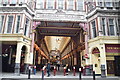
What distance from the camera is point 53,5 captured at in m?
18.2

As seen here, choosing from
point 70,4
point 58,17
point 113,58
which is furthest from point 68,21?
point 113,58

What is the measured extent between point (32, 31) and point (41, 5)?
4.54 metres

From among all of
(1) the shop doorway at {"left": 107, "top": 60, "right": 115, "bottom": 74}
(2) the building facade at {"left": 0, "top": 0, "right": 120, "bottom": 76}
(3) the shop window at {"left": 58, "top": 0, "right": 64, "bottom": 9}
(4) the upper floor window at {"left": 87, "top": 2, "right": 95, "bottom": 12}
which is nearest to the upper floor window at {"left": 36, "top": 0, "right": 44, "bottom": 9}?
(2) the building facade at {"left": 0, "top": 0, "right": 120, "bottom": 76}

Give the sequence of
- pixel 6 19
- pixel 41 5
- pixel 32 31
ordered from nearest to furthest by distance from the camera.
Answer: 1. pixel 6 19
2. pixel 32 31
3. pixel 41 5

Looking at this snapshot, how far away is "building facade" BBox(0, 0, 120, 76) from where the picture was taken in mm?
14336

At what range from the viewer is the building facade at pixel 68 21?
47.0 ft

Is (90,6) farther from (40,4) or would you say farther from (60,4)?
(40,4)

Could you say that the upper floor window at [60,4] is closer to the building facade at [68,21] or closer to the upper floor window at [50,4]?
the building facade at [68,21]

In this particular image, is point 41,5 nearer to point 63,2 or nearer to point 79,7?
point 63,2

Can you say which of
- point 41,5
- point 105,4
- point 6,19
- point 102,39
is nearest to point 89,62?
point 102,39

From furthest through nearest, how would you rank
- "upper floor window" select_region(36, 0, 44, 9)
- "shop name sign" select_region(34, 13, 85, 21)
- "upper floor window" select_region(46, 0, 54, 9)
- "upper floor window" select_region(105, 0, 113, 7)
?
"upper floor window" select_region(46, 0, 54, 9)
"upper floor window" select_region(36, 0, 44, 9)
"shop name sign" select_region(34, 13, 85, 21)
"upper floor window" select_region(105, 0, 113, 7)

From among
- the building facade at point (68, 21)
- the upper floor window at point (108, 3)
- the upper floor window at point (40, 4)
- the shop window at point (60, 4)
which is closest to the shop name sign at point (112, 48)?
the building facade at point (68, 21)

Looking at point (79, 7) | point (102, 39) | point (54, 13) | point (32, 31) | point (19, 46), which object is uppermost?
point (79, 7)

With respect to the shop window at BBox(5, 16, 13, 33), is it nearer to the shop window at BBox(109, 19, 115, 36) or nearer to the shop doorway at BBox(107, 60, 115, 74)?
the shop window at BBox(109, 19, 115, 36)
